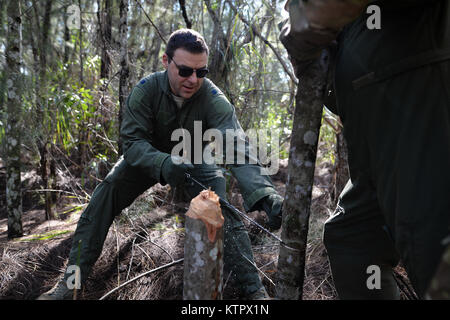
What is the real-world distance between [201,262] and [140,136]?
5.26ft

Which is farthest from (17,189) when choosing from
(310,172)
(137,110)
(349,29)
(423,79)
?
(423,79)

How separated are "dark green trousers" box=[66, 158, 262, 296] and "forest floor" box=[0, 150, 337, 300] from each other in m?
0.17

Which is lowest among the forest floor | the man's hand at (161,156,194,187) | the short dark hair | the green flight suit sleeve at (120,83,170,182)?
the forest floor

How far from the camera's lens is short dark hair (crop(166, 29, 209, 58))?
3023 mm

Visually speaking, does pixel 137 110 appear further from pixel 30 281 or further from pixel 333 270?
pixel 333 270

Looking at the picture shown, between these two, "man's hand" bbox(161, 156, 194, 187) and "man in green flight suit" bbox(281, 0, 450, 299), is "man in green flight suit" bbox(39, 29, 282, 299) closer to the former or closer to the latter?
"man's hand" bbox(161, 156, 194, 187)

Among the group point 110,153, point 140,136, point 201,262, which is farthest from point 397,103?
point 110,153

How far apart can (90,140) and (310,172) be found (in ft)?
14.6

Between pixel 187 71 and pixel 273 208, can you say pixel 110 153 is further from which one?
pixel 273 208

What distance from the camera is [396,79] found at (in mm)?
1435

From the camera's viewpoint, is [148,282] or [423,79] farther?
[148,282]

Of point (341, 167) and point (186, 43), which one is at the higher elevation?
point (186, 43)

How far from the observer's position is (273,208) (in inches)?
87.0

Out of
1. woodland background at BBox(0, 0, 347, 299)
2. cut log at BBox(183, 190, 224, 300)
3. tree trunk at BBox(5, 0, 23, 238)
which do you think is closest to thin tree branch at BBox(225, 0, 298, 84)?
woodland background at BBox(0, 0, 347, 299)
